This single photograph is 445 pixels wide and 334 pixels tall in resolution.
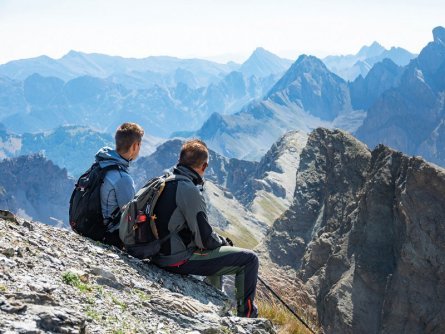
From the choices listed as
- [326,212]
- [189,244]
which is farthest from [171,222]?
[326,212]

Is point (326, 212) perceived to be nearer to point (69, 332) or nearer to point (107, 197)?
point (107, 197)

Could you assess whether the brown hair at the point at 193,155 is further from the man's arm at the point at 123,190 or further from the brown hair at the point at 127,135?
the man's arm at the point at 123,190

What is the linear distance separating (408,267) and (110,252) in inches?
1461

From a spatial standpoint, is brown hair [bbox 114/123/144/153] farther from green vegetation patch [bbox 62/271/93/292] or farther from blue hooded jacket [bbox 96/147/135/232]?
green vegetation patch [bbox 62/271/93/292]

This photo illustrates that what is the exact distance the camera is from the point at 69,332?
6051mm

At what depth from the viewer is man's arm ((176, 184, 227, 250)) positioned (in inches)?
385

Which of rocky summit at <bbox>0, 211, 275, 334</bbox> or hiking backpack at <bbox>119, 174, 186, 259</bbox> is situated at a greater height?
hiking backpack at <bbox>119, 174, 186, 259</bbox>

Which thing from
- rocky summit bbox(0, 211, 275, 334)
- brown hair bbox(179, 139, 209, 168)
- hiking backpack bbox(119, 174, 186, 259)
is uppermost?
brown hair bbox(179, 139, 209, 168)

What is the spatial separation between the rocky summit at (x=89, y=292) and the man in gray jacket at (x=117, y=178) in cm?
55

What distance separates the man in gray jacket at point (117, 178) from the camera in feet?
36.3

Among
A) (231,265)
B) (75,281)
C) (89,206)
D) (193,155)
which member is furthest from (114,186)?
(75,281)

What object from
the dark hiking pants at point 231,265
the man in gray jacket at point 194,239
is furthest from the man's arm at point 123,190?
the dark hiking pants at point 231,265

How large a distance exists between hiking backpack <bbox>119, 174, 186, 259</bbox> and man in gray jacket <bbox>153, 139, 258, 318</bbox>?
11cm

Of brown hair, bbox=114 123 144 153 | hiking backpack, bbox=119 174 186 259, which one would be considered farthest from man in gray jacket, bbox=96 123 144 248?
hiking backpack, bbox=119 174 186 259
